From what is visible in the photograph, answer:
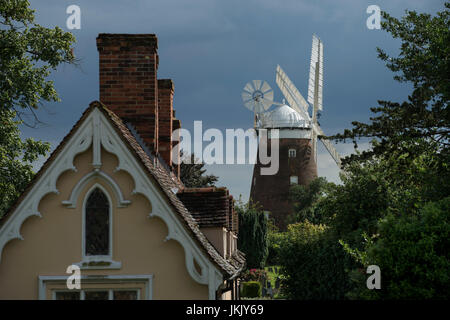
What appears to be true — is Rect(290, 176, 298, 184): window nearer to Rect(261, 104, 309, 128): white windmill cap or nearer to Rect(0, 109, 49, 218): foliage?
Rect(261, 104, 309, 128): white windmill cap

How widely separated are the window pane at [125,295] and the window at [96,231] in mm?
783

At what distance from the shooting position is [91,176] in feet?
40.3

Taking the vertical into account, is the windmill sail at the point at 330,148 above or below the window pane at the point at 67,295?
above

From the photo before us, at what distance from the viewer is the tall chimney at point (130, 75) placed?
15188 millimetres

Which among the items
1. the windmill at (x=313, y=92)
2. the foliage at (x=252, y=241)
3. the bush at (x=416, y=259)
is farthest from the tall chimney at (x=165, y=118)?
the windmill at (x=313, y=92)

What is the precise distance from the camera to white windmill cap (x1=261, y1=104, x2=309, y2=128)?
7838cm

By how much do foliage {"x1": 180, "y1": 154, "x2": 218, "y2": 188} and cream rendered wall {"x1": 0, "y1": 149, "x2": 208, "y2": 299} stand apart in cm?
3916

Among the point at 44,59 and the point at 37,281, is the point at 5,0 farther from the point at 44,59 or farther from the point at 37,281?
the point at 37,281

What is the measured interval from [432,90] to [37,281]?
52.1 feet

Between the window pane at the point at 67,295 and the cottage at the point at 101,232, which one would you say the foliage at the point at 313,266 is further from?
the window pane at the point at 67,295

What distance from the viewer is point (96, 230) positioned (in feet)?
40.4

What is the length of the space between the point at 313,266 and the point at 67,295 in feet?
52.9
